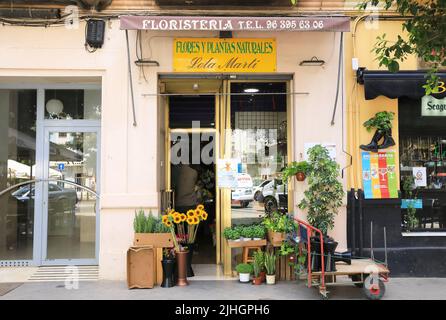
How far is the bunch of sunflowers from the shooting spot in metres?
6.97

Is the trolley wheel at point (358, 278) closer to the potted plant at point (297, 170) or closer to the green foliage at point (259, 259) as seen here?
the green foliage at point (259, 259)

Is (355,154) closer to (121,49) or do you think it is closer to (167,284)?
(167,284)

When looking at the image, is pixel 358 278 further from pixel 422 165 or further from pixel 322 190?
pixel 422 165

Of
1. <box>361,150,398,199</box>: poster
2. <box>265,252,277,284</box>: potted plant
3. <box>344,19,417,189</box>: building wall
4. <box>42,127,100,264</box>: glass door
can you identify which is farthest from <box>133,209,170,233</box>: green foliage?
<box>361,150,398,199</box>: poster

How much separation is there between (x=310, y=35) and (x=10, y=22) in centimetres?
496

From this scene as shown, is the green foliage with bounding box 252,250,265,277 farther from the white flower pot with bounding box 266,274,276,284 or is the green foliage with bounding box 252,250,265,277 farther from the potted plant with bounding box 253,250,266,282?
the white flower pot with bounding box 266,274,276,284

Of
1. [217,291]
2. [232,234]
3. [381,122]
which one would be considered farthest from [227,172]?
[381,122]

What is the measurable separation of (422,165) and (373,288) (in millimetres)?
2790

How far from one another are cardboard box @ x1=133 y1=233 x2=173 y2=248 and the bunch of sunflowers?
11cm

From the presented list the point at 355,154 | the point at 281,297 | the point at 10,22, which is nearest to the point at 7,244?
the point at 10,22

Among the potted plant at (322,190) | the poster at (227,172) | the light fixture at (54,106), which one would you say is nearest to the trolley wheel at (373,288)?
the potted plant at (322,190)

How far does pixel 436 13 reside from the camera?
6348 millimetres

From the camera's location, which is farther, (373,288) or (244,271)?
(244,271)

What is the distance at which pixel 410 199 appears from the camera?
25.7 feet
